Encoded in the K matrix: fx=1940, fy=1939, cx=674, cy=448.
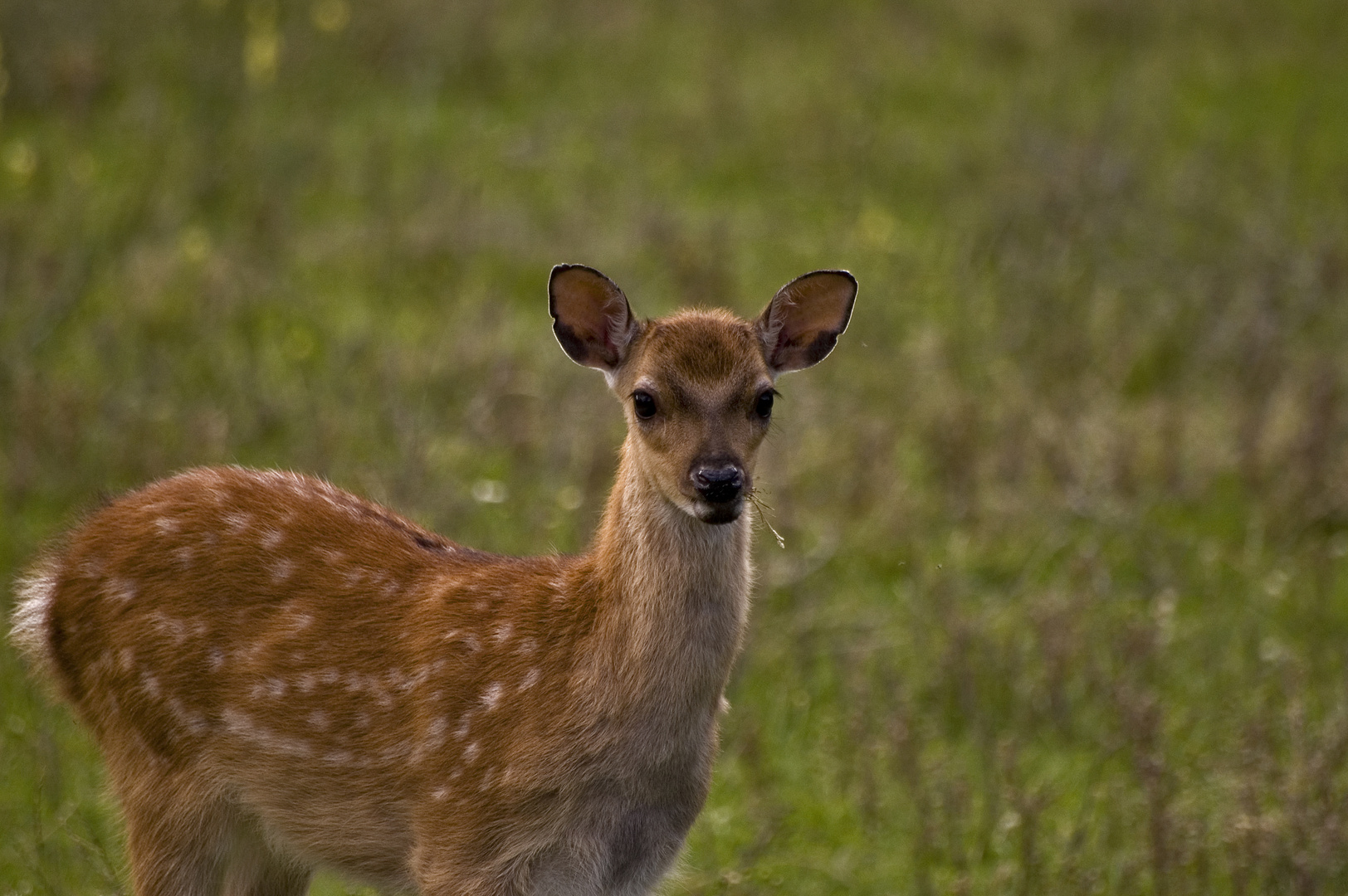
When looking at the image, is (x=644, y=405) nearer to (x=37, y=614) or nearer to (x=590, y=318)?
(x=590, y=318)

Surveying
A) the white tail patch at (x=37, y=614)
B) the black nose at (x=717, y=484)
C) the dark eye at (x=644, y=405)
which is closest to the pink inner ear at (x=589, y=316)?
the dark eye at (x=644, y=405)

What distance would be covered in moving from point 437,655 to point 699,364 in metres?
1.00

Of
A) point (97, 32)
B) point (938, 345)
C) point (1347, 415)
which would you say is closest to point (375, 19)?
point (97, 32)

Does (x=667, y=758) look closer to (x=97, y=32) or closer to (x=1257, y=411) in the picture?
(x=1257, y=411)

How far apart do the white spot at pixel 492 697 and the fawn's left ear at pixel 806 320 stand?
1172 millimetres

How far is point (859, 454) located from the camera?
8.73 metres

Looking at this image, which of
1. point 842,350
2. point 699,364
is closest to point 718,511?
point 699,364

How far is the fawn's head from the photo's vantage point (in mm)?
4693

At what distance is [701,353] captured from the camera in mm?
4910

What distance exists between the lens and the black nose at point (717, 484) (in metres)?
4.59

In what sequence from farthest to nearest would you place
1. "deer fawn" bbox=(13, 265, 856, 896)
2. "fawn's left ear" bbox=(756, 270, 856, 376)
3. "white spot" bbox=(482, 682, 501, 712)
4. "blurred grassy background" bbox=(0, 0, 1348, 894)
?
"blurred grassy background" bbox=(0, 0, 1348, 894) → "fawn's left ear" bbox=(756, 270, 856, 376) → "white spot" bbox=(482, 682, 501, 712) → "deer fawn" bbox=(13, 265, 856, 896)

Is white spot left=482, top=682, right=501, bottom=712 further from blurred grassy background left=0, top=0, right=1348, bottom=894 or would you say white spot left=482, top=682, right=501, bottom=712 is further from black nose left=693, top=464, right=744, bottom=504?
blurred grassy background left=0, top=0, right=1348, bottom=894

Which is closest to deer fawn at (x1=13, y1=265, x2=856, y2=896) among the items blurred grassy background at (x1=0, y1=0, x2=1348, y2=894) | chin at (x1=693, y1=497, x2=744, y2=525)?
chin at (x1=693, y1=497, x2=744, y2=525)

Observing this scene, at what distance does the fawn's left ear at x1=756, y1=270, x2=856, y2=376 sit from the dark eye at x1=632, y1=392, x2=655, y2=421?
20.3 inches
